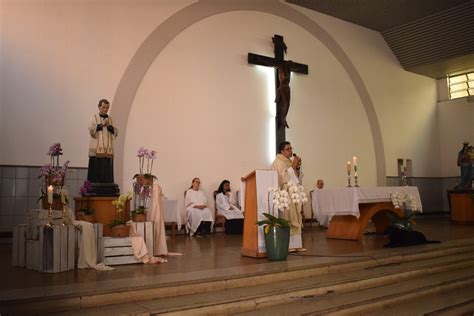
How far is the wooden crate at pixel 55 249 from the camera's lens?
16.1 ft

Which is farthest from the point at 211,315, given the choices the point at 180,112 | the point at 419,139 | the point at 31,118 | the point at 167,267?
the point at 419,139

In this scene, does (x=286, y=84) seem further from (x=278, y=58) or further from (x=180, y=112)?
(x=180, y=112)

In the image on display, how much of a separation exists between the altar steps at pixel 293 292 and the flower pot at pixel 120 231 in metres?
1.81

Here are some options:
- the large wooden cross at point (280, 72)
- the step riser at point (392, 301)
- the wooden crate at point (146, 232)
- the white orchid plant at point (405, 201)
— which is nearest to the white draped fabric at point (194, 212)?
the large wooden cross at point (280, 72)

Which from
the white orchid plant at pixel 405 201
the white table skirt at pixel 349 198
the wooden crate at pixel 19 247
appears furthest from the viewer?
the white orchid plant at pixel 405 201

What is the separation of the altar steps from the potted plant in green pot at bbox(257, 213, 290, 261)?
39 cm

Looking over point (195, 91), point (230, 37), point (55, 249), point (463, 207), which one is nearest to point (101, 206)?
point (55, 249)

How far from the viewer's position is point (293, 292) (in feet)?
14.1

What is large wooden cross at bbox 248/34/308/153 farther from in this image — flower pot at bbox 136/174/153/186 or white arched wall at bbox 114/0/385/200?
flower pot at bbox 136/174/153/186

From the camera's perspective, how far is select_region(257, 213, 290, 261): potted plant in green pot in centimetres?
543

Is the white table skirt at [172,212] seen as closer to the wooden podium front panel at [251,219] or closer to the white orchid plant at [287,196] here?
the wooden podium front panel at [251,219]

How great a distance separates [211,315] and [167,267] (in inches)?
57.4

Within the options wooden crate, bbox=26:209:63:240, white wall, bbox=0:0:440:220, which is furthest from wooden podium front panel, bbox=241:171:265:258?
white wall, bbox=0:0:440:220

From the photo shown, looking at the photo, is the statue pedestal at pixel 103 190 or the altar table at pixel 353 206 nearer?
the statue pedestal at pixel 103 190
